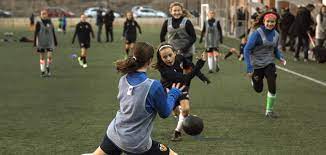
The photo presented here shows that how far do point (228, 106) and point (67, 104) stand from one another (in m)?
3.14

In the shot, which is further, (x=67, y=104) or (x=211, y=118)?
(x=67, y=104)

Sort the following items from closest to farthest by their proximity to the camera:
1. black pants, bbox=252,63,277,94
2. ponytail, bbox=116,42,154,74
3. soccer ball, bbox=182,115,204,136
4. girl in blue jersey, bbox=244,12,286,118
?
Result: ponytail, bbox=116,42,154,74, soccer ball, bbox=182,115,204,136, girl in blue jersey, bbox=244,12,286,118, black pants, bbox=252,63,277,94

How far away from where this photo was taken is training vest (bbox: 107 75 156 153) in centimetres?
641

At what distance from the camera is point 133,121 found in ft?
21.2

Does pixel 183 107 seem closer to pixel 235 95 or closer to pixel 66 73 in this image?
pixel 235 95

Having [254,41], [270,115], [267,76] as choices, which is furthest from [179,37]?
[270,115]

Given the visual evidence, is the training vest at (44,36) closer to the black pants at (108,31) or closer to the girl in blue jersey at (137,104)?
the girl in blue jersey at (137,104)

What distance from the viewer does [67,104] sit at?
562 inches

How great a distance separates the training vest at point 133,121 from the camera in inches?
Answer: 252

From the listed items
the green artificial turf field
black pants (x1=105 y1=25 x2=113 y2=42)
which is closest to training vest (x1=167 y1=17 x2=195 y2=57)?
the green artificial turf field

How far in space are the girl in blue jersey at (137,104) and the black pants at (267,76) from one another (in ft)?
20.0

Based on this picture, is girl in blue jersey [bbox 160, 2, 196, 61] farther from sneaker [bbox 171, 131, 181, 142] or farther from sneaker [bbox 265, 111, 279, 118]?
sneaker [bbox 171, 131, 181, 142]

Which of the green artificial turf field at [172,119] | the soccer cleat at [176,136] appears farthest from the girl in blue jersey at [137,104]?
the soccer cleat at [176,136]

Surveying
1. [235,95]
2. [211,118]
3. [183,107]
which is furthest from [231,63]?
[183,107]
